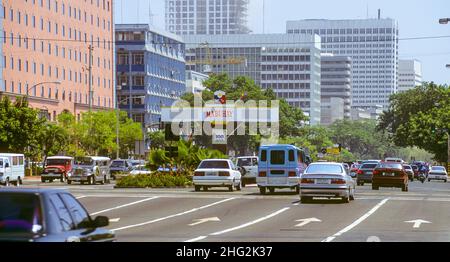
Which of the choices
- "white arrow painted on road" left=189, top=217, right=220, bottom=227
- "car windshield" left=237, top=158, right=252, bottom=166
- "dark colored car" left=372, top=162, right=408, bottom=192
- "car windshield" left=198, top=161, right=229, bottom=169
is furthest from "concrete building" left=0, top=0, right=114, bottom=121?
"white arrow painted on road" left=189, top=217, right=220, bottom=227

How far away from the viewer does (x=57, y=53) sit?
127m

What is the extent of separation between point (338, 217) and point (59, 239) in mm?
22216

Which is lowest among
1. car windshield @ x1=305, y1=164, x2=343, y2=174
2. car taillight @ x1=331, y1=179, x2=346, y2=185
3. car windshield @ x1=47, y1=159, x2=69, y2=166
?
car windshield @ x1=47, y1=159, x2=69, y2=166

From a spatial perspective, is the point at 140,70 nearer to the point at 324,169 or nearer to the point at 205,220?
the point at 324,169

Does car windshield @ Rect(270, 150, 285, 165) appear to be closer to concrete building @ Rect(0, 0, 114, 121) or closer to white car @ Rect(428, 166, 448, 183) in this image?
white car @ Rect(428, 166, 448, 183)

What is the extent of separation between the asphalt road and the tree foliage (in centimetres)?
8656

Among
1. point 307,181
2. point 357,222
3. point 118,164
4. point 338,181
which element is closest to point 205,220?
point 357,222

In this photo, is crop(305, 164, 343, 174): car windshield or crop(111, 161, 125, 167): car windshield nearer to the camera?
crop(305, 164, 343, 174): car windshield

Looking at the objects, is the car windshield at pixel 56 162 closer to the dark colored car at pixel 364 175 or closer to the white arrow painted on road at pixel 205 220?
the dark colored car at pixel 364 175

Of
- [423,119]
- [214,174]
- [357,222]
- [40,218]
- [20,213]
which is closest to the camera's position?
[40,218]

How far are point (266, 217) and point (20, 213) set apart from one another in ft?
72.6

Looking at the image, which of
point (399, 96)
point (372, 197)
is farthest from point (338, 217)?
point (399, 96)

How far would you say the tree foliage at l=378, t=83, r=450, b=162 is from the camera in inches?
5236
